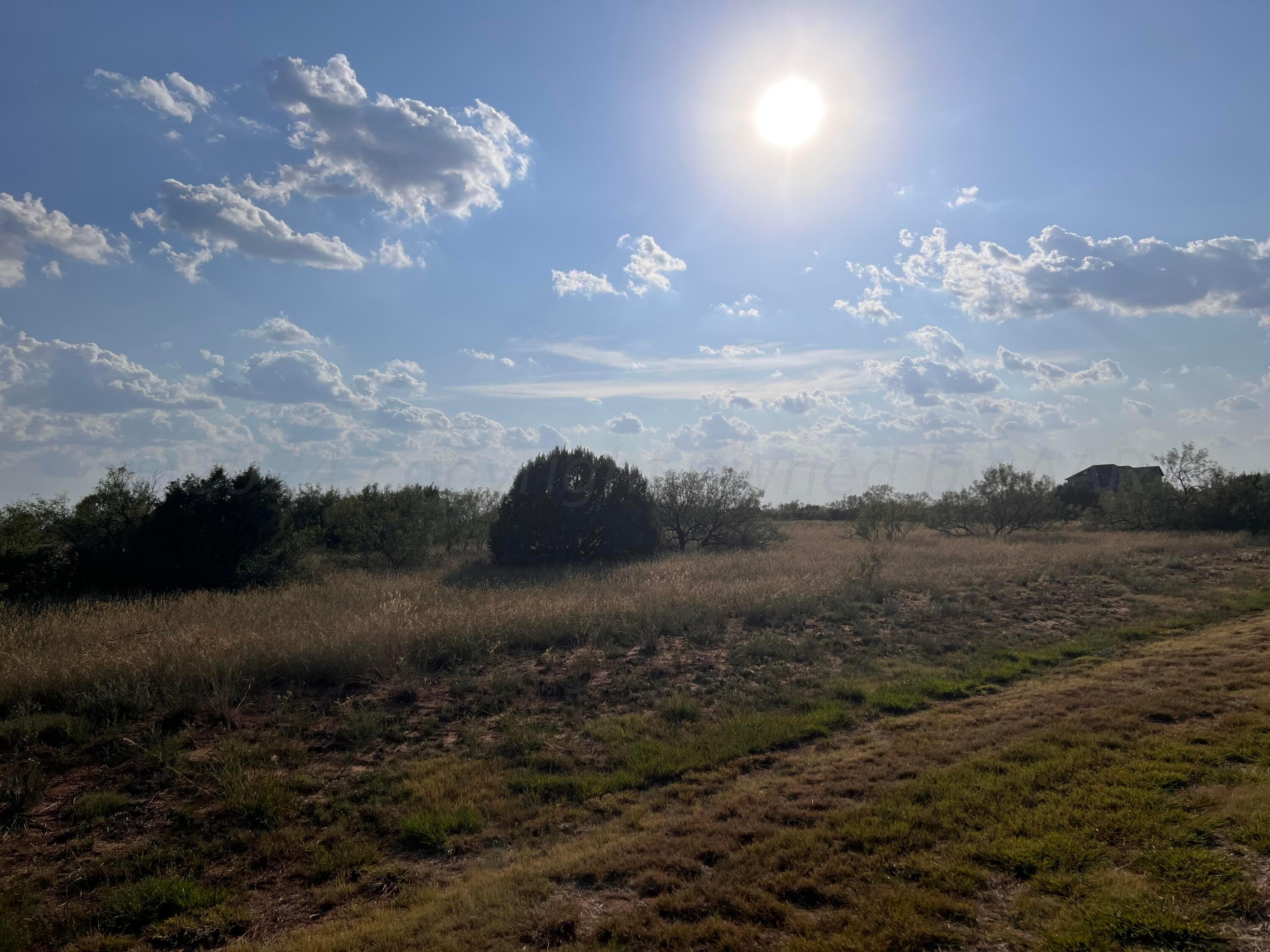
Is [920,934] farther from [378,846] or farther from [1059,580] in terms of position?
[1059,580]

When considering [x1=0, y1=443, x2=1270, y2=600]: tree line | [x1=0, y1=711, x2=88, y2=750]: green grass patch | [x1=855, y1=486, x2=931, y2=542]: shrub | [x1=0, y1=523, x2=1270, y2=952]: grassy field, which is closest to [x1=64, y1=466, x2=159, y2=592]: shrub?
[x1=0, y1=443, x2=1270, y2=600]: tree line

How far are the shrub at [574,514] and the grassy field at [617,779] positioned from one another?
38.8 feet

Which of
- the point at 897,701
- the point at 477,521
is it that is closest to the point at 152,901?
the point at 897,701

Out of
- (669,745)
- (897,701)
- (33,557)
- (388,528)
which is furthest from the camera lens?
(388,528)

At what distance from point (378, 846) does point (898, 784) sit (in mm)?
4228

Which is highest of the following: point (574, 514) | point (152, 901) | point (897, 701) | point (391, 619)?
point (574, 514)

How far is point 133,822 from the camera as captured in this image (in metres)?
5.67

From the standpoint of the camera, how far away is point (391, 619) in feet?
36.3

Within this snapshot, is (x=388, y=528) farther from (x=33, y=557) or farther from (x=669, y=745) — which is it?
(x=669, y=745)

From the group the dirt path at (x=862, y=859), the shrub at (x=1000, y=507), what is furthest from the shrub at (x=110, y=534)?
the shrub at (x=1000, y=507)

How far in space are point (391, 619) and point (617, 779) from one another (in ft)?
19.8

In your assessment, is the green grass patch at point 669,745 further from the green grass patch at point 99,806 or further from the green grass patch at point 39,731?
the green grass patch at point 39,731

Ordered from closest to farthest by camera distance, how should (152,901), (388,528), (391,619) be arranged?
(152,901), (391,619), (388,528)

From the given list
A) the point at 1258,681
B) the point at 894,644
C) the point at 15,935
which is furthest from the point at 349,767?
the point at 1258,681
